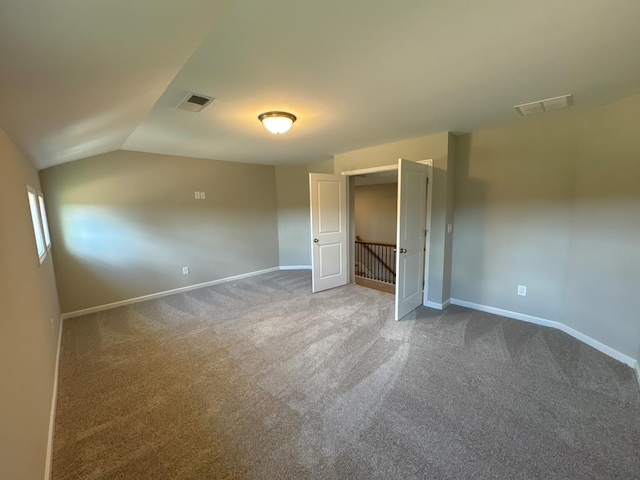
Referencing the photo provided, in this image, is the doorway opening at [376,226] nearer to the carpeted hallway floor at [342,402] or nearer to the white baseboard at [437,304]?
the white baseboard at [437,304]

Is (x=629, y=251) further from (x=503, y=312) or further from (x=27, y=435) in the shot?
(x=27, y=435)

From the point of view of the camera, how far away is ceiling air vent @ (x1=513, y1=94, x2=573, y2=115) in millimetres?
2256

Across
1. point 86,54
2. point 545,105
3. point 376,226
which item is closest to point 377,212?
point 376,226

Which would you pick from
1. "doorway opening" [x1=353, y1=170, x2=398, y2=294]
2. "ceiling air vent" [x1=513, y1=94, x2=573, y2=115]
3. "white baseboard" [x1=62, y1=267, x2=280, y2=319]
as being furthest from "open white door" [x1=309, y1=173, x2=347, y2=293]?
"ceiling air vent" [x1=513, y1=94, x2=573, y2=115]

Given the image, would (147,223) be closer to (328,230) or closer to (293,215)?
(293,215)

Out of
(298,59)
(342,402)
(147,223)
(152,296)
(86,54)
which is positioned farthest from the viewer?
(152,296)

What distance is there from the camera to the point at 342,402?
1.96m

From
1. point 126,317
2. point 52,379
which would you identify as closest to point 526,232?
point 52,379

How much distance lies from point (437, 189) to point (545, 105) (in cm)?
128

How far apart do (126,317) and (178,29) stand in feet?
12.1

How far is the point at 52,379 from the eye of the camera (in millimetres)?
2098

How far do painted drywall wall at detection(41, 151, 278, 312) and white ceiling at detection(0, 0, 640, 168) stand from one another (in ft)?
3.85

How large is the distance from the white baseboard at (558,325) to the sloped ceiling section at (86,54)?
3.91 m

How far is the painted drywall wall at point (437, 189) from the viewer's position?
333cm
